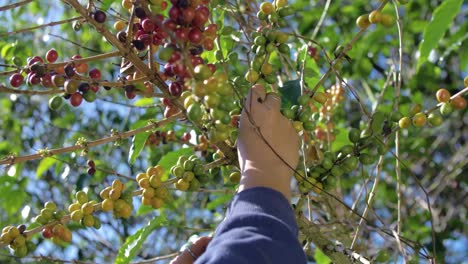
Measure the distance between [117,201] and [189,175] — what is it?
7.3 inches

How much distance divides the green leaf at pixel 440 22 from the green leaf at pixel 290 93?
Answer: 64 cm

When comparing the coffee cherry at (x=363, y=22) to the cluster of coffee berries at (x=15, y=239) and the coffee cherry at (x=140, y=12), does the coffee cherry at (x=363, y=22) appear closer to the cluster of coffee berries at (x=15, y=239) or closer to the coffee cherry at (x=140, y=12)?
the coffee cherry at (x=140, y=12)

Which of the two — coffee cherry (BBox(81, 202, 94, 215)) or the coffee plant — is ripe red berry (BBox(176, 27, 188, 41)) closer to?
the coffee plant

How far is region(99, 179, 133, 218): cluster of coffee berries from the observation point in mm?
1696

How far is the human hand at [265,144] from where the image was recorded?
1539 millimetres

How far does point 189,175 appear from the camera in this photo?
1.70 metres

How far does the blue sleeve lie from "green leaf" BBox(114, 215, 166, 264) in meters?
0.80

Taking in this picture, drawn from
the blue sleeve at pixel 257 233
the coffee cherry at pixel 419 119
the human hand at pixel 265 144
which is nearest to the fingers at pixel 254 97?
the human hand at pixel 265 144

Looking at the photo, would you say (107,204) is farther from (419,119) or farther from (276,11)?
(419,119)

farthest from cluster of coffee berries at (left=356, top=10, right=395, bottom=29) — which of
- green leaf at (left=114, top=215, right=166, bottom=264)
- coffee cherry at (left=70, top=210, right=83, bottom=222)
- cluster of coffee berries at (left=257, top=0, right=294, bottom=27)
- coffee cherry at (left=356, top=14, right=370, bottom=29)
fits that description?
green leaf at (left=114, top=215, right=166, bottom=264)

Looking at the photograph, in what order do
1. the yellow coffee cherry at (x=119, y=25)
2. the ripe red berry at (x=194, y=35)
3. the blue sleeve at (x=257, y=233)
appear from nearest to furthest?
the blue sleeve at (x=257, y=233) < the ripe red berry at (x=194, y=35) < the yellow coffee cherry at (x=119, y=25)

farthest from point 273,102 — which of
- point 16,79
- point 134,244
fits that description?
point 134,244

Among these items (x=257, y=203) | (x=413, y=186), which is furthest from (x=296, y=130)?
(x=413, y=186)

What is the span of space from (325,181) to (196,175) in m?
0.33
